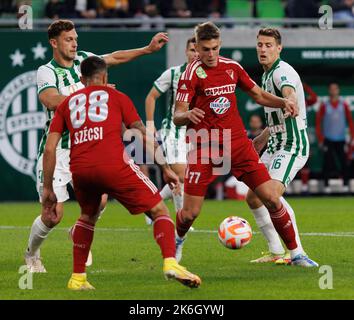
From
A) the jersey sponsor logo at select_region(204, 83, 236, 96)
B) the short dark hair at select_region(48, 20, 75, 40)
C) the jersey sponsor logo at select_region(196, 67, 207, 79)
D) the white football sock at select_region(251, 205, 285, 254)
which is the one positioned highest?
the short dark hair at select_region(48, 20, 75, 40)

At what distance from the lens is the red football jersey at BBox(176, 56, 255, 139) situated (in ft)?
34.2

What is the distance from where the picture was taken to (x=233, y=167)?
1052cm

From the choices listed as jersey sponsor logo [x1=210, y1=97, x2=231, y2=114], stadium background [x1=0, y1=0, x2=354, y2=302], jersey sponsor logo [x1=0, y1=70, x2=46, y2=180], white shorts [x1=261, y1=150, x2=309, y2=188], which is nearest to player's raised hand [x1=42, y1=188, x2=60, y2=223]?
stadium background [x1=0, y1=0, x2=354, y2=302]

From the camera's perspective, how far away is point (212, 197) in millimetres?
21953

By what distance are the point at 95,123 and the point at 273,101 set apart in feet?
7.62

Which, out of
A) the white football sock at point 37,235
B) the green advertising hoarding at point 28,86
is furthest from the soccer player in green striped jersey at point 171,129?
the green advertising hoarding at point 28,86

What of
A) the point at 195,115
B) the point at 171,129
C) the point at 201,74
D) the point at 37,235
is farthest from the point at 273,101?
the point at 171,129

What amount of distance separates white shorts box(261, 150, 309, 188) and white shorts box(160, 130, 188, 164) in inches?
172

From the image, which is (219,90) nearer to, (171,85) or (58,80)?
(58,80)

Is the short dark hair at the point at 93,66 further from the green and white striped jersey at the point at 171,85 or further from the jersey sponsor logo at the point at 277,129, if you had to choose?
the green and white striped jersey at the point at 171,85

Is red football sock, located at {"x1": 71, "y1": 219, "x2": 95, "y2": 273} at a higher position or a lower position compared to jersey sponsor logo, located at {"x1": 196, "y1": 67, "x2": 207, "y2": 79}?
lower

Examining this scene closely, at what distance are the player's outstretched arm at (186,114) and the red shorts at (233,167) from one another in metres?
0.43

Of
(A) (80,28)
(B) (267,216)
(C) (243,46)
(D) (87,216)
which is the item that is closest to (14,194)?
(A) (80,28)

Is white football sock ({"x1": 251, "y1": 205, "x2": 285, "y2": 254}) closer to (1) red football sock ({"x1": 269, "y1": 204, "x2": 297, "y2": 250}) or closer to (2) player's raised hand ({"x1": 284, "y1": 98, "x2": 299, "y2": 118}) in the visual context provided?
(1) red football sock ({"x1": 269, "y1": 204, "x2": 297, "y2": 250})
